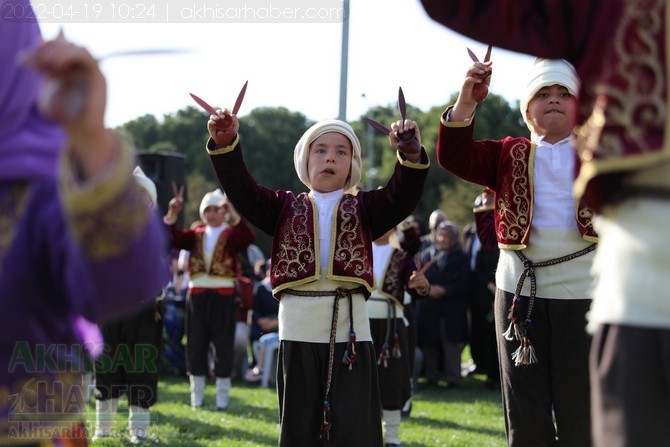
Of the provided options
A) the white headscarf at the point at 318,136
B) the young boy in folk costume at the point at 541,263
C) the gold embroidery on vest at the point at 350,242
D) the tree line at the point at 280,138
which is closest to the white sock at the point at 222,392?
the white headscarf at the point at 318,136

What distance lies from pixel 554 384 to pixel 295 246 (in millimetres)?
1343

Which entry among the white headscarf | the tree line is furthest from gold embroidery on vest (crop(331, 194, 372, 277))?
the tree line

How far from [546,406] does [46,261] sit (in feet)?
8.62

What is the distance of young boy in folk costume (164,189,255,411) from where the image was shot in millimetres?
9484

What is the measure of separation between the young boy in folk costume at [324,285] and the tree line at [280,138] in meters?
Answer: 38.9

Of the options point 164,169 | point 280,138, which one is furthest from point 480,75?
point 280,138

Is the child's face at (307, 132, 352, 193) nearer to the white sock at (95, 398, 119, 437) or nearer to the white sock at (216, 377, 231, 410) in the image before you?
the white sock at (95, 398, 119, 437)

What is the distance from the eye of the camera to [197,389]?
972cm

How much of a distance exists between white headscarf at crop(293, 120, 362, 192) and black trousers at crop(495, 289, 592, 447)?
1.25 metres

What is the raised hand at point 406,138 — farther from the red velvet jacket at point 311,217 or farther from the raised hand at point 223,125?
the raised hand at point 223,125

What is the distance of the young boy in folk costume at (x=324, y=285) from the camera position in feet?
13.9

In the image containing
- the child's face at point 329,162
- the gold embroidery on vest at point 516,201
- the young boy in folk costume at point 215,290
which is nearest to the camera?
the gold embroidery on vest at point 516,201

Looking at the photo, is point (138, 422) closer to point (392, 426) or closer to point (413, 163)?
point (392, 426)

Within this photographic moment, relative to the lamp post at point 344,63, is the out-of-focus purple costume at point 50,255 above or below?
below
